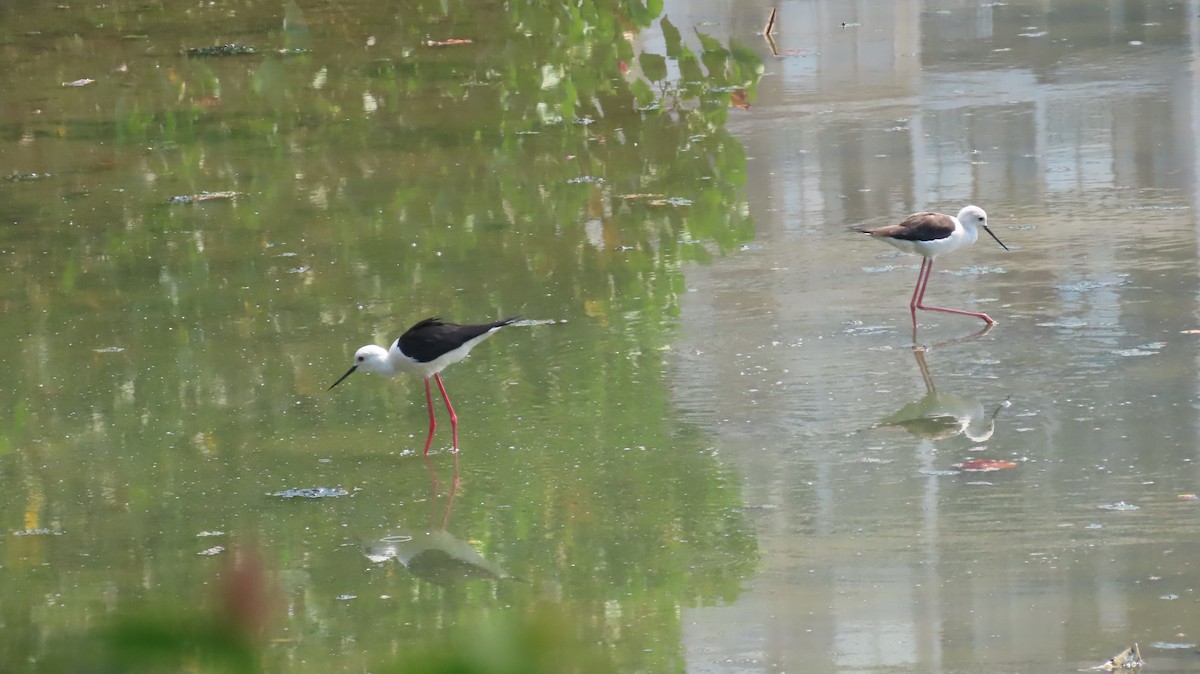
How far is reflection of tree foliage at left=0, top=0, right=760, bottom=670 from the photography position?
5730mm

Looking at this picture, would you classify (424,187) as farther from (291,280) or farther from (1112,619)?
(1112,619)

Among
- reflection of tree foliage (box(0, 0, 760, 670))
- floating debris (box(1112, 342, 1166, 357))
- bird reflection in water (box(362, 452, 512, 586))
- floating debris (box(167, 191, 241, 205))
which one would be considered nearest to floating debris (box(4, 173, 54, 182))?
reflection of tree foliage (box(0, 0, 760, 670))

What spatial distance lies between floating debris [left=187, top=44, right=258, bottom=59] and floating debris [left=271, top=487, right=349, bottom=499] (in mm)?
9604

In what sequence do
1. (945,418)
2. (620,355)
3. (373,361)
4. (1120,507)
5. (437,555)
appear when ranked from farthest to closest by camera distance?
1. (620,355)
2. (373,361)
3. (945,418)
4. (437,555)
5. (1120,507)

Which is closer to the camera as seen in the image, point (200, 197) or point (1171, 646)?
point (1171, 646)

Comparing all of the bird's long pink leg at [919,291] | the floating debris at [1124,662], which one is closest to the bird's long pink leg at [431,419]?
the bird's long pink leg at [919,291]

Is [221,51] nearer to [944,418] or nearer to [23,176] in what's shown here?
[23,176]

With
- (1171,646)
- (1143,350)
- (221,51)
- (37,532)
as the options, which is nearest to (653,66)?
(221,51)

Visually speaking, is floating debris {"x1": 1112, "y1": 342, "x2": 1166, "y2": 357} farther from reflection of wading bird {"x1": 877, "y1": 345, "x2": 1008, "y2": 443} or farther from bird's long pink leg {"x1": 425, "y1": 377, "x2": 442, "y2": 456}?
bird's long pink leg {"x1": 425, "y1": 377, "x2": 442, "y2": 456}

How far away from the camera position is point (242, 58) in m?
15.1

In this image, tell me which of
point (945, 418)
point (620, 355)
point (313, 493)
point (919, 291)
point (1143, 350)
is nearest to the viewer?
point (313, 493)

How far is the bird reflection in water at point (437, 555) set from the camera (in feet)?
18.4

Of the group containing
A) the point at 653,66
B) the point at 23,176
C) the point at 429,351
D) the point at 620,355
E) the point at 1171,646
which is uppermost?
the point at 653,66

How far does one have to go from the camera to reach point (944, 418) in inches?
265
